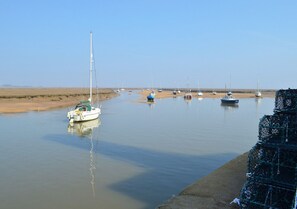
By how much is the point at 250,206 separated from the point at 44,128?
88.3ft

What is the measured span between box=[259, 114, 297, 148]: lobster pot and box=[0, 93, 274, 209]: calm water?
477 cm

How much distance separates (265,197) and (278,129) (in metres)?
2.27

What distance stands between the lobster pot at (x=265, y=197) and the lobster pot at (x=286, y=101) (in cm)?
278

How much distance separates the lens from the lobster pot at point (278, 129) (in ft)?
34.7

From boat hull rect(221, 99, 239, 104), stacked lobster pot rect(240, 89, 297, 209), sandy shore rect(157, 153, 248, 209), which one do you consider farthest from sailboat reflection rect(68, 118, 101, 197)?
boat hull rect(221, 99, 239, 104)

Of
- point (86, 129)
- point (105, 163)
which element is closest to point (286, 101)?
point (105, 163)

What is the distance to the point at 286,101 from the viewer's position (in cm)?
1245

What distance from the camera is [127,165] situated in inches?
731

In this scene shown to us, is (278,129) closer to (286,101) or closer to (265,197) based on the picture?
(286,101)

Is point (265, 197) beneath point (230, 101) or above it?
above

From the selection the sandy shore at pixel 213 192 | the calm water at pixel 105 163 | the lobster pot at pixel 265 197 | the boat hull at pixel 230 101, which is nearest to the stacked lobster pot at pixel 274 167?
the lobster pot at pixel 265 197

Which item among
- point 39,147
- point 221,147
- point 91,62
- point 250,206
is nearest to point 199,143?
point 221,147

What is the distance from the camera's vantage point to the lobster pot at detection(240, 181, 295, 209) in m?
9.82

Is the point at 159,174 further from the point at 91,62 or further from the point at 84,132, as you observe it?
the point at 91,62
